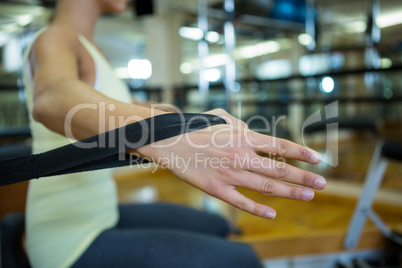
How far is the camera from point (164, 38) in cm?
471

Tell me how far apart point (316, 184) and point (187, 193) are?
8.02ft

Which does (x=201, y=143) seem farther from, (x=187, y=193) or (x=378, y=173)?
(x=187, y=193)

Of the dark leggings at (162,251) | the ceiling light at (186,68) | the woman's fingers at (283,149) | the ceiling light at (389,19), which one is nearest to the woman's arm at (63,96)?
the woman's fingers at (283,149)

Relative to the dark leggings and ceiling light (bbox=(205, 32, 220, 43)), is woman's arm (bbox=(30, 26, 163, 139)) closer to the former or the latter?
the dark leggings

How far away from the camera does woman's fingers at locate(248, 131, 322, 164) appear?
375 millimetres

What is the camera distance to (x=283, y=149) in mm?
378

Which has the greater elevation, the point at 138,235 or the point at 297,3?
the point at 297,3

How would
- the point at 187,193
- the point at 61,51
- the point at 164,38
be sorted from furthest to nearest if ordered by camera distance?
the point at 164,38 → the point at 187,193 → the point at 61,51

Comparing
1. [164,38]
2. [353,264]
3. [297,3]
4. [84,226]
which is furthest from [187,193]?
[164,38]

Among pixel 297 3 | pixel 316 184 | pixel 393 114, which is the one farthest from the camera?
pixel 393 114

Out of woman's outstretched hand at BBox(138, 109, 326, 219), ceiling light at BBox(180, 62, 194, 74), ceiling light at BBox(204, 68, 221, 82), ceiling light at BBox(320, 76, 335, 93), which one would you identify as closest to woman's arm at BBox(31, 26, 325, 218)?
woman's outstretched hand at BBox(138, 109, 326, 219)

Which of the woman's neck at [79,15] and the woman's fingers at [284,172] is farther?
the woman's neck at [79,15]

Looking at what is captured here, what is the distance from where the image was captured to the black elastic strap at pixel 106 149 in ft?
1.21

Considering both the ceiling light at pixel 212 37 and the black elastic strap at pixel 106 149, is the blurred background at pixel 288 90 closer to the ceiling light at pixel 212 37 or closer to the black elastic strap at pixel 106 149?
the ceiling light at pixel 212 37
